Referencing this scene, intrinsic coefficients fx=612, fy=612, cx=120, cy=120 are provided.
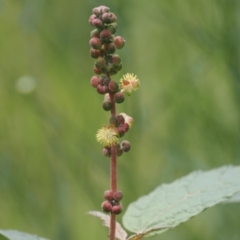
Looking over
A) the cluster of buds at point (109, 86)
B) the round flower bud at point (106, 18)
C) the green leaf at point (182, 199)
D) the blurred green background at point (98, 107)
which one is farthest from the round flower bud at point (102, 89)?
the blurred green background at point (98, 107)

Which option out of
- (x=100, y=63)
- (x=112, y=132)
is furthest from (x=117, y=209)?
(x=100, y=63)

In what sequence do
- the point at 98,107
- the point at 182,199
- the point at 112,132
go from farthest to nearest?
the point at 98,107, the point at 182,199, the point at 112,132

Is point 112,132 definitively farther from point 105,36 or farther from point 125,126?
point 105,36

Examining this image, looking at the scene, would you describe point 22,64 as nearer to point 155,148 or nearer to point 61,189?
point 155,148

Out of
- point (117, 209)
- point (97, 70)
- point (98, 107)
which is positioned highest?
point (98, 107)

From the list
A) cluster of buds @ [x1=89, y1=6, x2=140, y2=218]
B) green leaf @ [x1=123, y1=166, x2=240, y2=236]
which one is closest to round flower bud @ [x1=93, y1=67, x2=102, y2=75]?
cluster of buds @ [x1=89, y1=6, x2=140, y2=218]

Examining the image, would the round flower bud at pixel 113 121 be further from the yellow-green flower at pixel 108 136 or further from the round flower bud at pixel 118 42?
the round flower bud at pixel 118 42

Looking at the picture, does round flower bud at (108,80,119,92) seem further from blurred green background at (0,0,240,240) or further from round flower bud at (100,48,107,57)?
blurred green background at (0,0,240,240)
